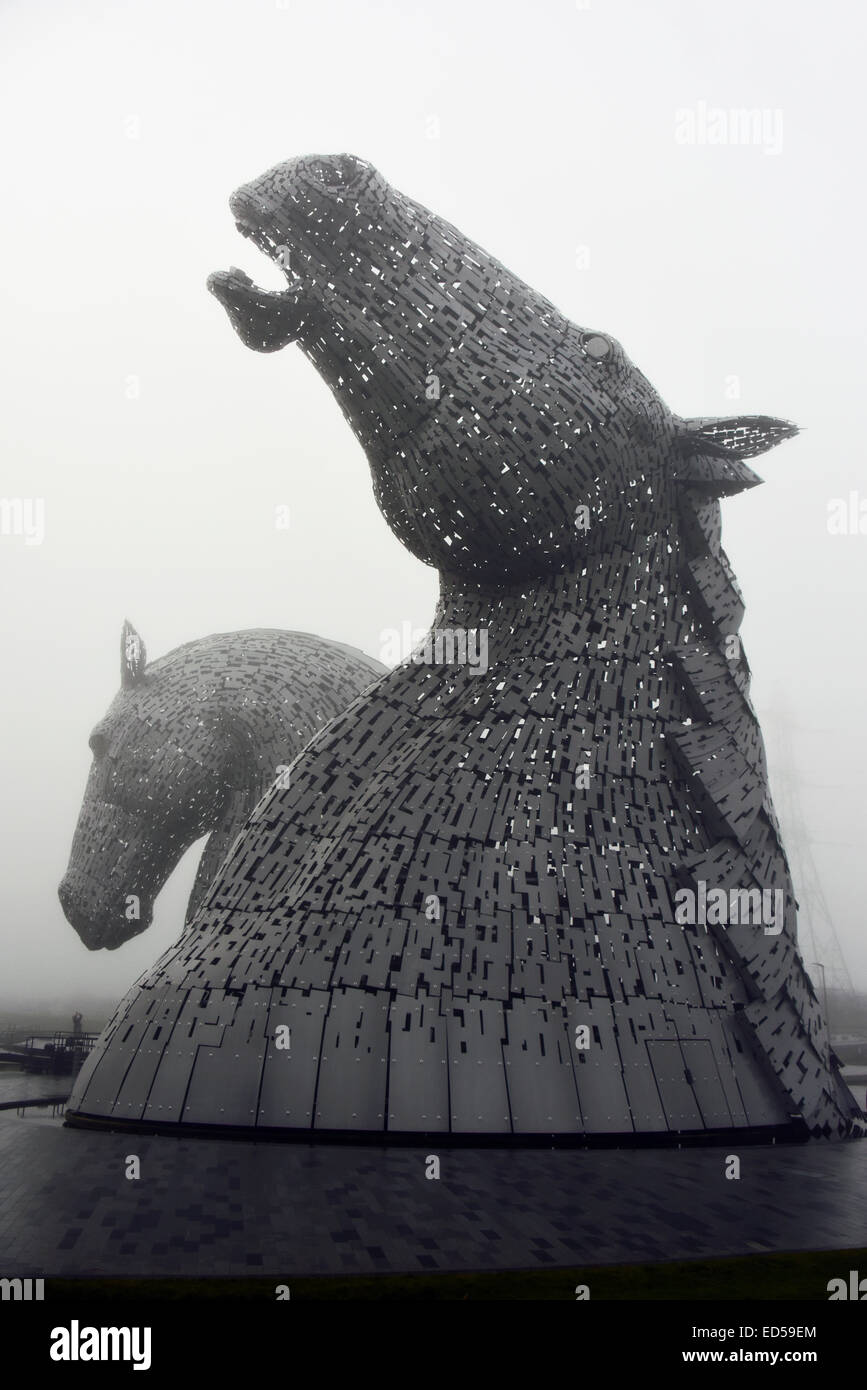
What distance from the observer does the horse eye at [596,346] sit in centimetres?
758

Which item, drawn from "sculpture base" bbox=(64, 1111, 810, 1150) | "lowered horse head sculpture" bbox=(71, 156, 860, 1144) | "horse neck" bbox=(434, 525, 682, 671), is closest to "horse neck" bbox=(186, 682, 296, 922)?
"lowered horse head sculpture" bbox=(71, 156, 860, 1144)

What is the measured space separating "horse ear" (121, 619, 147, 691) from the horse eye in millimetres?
7242

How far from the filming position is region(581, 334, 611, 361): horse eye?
7.58 metres

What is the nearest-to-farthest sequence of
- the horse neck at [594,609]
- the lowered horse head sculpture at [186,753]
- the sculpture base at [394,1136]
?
the sculpture base at [394,1136]
the horse neck at [594,609]
the lowered horse head sculpture at [186,753]

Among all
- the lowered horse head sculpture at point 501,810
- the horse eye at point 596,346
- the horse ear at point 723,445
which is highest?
the horse eye at point 596,346

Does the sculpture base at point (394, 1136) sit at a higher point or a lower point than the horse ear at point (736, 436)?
Result: lower

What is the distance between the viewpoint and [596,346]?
300 inches

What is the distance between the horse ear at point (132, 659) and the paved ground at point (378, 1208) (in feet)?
23.4

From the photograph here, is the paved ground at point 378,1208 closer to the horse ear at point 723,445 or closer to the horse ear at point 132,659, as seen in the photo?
the horse ear at point 723,445

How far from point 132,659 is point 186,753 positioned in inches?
68.3

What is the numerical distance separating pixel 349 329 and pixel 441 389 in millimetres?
792

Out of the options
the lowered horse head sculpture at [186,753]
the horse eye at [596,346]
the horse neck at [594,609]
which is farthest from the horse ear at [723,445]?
the lowered horse head sculpture at [186,753]
